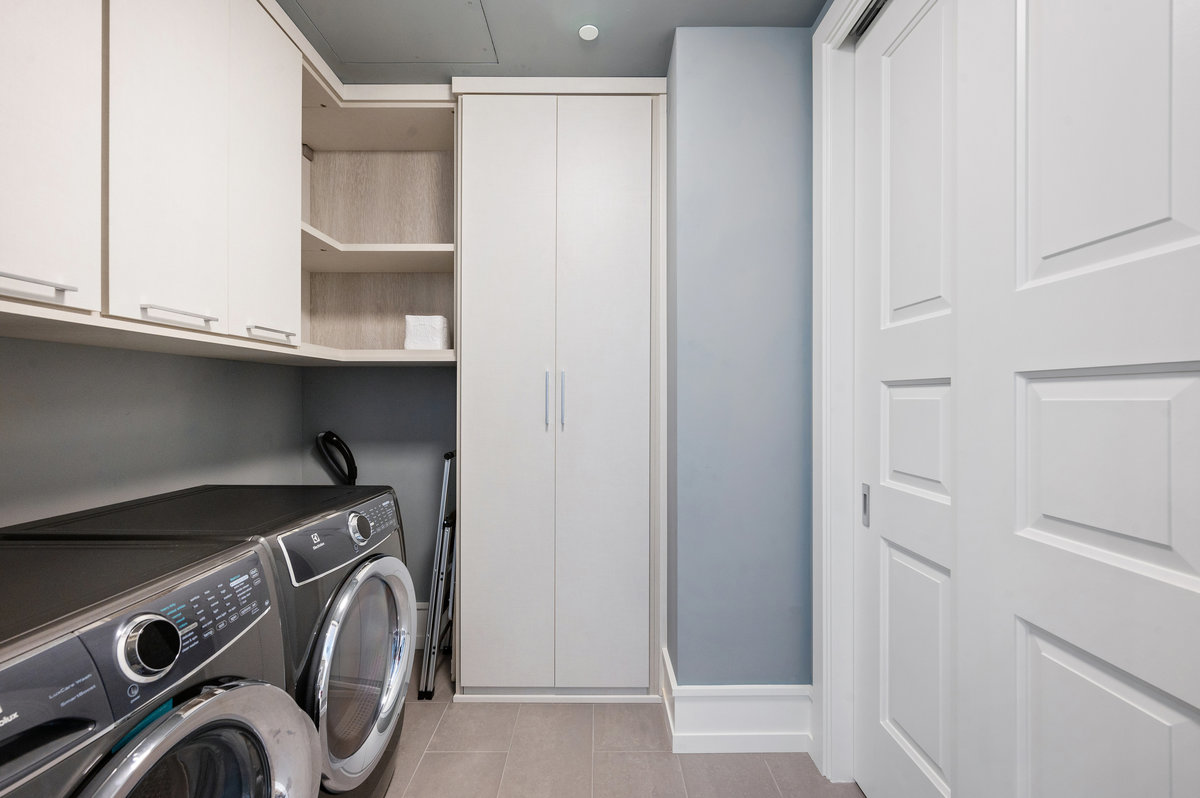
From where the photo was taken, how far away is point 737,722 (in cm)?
179

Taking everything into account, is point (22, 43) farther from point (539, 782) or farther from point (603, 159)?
point (539, 782)

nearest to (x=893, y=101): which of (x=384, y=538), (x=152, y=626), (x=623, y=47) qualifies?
(x=623, y=47)

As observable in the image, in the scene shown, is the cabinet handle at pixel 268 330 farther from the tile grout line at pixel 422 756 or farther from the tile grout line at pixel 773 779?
the tile grout line at pixel 773 779

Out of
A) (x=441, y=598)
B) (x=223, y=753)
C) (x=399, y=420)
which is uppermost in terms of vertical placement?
(x=399, y=420)

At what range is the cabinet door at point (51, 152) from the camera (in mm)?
846

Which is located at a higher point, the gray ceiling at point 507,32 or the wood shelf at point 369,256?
the gray ceiling at point 507,32

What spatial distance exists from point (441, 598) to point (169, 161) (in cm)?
168

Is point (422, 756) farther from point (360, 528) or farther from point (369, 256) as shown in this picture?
point (369, 256)

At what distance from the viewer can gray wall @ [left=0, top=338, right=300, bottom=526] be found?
1.25 metres

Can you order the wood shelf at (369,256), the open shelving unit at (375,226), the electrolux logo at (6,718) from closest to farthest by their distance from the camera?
1. the electrolux logo at (6,718)
2. the wood shelf at (369,256)
3. the open shelving unit at (375,226)

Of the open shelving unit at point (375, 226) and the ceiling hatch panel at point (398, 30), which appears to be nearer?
the ceiling hatch panel at point (398, 30)

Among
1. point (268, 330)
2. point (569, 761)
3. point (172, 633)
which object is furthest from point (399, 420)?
point (172, 633)

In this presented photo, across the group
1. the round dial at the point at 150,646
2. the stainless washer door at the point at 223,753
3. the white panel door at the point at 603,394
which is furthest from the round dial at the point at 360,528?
the white panel door at the point at 603,394

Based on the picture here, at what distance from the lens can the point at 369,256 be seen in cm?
214
